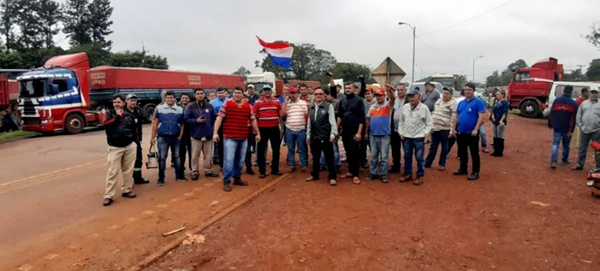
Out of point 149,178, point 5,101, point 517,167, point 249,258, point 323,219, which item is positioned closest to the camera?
point 249,258

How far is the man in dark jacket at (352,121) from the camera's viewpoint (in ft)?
21.2

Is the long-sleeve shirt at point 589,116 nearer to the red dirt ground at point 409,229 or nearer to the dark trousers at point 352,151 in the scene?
the red dirt ground at point 409,229

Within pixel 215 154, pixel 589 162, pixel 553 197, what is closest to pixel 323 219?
pixel 553 197

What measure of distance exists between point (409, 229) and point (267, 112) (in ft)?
11.1

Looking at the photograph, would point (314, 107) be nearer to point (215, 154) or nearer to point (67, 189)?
point (215, 154)

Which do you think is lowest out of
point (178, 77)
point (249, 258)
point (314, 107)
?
point (249, 258)

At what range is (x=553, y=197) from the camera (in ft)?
18.7

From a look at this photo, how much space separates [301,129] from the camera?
6859 millimetres

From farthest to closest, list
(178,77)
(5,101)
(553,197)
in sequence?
(178,77)
(5,101)
(553,197)

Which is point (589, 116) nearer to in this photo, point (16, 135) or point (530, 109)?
point (530, 109)

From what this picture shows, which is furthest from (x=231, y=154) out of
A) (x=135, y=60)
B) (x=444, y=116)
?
(x=135, y=60)

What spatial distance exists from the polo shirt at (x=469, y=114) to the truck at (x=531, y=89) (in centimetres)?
1425

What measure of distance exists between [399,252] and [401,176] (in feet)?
10.4

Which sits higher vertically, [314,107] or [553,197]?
[314,107]
